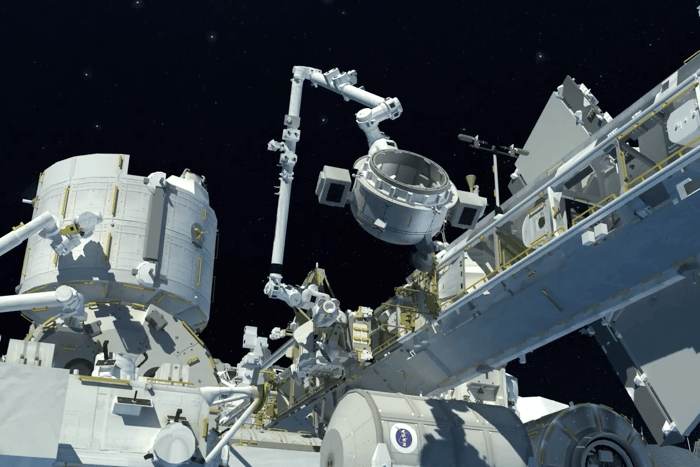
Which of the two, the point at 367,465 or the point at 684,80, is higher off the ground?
the point at 684,80

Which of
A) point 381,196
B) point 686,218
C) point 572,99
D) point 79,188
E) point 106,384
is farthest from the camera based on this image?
point 79,188

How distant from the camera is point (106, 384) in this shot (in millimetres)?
11359

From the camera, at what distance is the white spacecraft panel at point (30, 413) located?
886 cm

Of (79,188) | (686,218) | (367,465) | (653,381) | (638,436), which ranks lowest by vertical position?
(367,465)

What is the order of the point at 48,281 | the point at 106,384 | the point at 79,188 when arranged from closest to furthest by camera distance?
the point at 106,384, the point at 48,281, the point at 79,188

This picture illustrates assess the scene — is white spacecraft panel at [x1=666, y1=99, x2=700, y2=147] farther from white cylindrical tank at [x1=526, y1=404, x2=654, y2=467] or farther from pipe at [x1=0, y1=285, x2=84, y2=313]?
pipe at [x1=0, y1=285, x2=84, y2=313]

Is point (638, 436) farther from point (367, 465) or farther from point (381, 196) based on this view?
point (381, 196)

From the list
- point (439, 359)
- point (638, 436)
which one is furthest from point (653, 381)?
point (439, 359)

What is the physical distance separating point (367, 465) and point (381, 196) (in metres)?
3.88

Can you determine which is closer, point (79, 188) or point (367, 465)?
point (367, 465)

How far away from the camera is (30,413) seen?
29.9 ft

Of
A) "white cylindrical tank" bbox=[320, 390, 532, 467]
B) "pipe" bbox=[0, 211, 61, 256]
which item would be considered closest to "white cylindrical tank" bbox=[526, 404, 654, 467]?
"white cylindrical tank" bbox=[320, 390, 532, 467]

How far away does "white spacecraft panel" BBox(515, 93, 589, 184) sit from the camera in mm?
13734

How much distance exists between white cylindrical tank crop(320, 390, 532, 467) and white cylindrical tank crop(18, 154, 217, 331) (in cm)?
708
